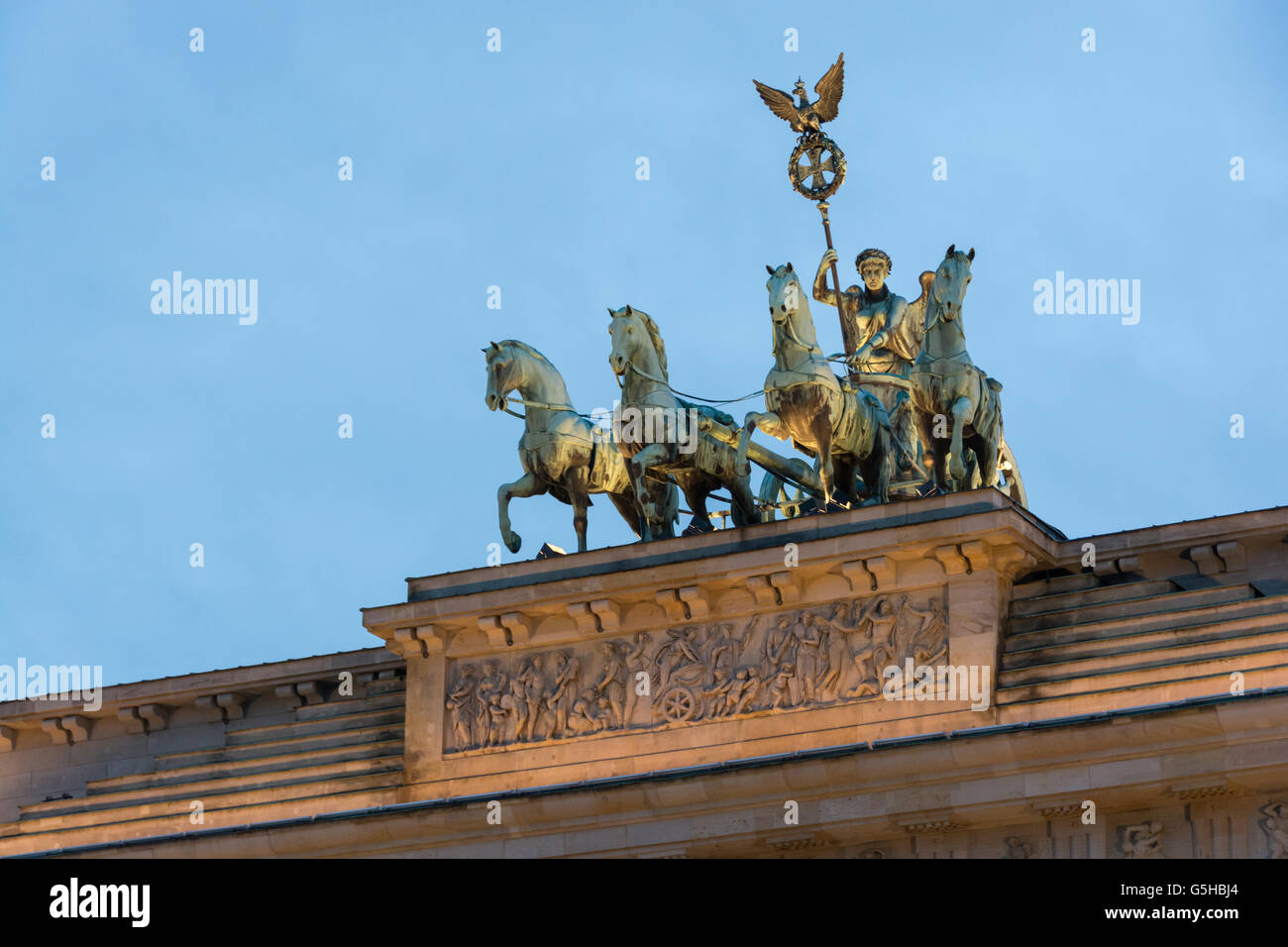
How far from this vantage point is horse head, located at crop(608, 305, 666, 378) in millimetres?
33344

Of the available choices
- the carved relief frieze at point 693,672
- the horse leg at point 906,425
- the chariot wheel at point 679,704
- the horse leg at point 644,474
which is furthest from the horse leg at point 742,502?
the horse leg at point 906,425

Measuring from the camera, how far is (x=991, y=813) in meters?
30.0

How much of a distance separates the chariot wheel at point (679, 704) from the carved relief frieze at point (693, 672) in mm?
10

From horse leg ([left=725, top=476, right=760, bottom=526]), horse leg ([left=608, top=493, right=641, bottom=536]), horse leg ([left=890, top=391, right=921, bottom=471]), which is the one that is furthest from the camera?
horse leg ([left=890, top=391, right=921, bottom=471])

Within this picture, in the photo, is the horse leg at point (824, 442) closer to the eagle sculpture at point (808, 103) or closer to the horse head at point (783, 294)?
the horse head at point (783, 294)

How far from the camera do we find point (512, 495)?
34.3 metres

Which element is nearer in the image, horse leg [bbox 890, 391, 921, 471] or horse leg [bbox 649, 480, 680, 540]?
horse leg [bbox 649, 480, 680, 540]

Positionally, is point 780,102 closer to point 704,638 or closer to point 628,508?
point 628,508

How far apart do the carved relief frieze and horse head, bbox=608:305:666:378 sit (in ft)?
8.98

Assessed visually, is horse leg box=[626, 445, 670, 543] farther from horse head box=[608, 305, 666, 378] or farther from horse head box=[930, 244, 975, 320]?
horse head box=[930, 244, 975, 320]

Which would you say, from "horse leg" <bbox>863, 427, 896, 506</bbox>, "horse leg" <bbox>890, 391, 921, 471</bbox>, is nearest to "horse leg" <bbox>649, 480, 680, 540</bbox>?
"horse leg" <bbox>863, 427, 896, 506</bbox>

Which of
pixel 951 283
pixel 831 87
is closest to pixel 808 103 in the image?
pixel 831 87

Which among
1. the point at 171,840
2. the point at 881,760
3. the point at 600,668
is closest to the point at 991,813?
the point at 881,760
